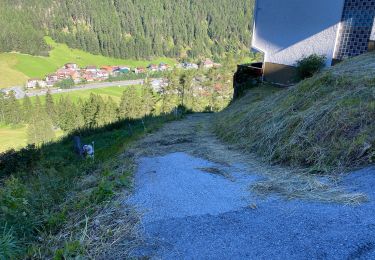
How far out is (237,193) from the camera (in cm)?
426

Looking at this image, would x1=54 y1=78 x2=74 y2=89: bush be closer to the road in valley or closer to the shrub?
the road in valley

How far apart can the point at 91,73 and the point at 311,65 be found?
100 m

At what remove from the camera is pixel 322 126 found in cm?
543

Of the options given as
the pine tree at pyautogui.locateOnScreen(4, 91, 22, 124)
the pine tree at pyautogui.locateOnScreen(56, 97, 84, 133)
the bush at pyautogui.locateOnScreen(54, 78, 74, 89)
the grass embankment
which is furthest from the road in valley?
the grass embankment

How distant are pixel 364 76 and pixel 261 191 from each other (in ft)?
13.1

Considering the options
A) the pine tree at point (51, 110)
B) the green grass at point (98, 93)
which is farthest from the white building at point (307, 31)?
the green grass at point (98, 93)

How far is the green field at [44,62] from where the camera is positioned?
304ft

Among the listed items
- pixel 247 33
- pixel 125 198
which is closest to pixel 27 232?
pixel 125 198

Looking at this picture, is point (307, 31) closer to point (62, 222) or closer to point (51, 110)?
point (62, 222)

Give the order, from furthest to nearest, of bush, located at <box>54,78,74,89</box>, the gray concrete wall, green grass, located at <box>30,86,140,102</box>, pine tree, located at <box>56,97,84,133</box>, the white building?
1. bush, located at <box>54,78,74,89</box>
2. green grass, located at <box>30,86,140,102</box>
3. pine tree, located at <box>56,97,84,133</box>
4. the gray concrete wall
5. the white building

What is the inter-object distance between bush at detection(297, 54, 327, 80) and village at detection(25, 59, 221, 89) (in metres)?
78.1

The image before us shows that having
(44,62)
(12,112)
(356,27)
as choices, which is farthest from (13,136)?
(356,27)

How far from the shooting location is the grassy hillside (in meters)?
4.71

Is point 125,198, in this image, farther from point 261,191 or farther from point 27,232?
point 261,191
